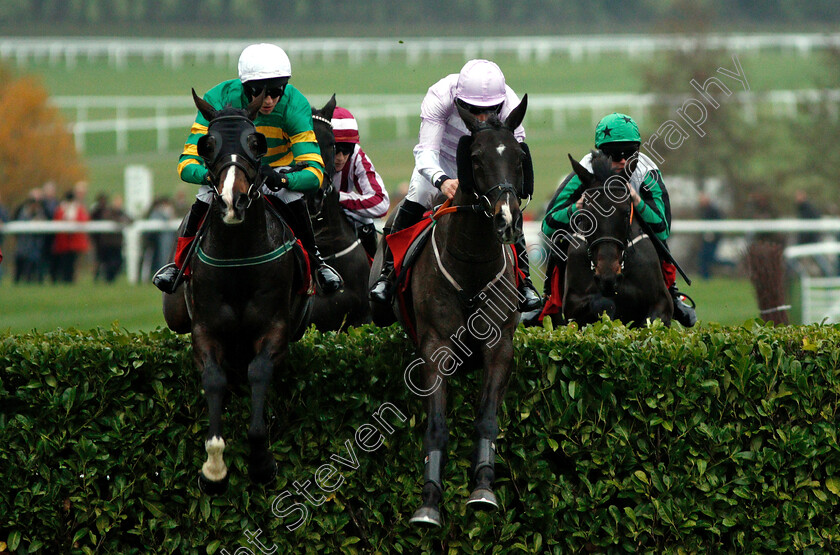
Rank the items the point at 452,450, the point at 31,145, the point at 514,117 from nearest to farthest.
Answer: the point at 514,117 → the point at 452,450 → the point at 31,145

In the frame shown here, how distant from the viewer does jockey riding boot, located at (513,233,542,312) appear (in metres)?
6.00

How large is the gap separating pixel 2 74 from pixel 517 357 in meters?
26.5

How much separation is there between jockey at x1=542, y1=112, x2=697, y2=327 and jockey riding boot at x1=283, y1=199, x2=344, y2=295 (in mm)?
1899

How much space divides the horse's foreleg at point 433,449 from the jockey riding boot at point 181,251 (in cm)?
143

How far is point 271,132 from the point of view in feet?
20.5

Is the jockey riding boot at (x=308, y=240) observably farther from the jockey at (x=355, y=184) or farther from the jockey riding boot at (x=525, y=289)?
the jockey at (x=355, y=184)

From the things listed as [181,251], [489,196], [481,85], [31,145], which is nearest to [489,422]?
[489,196]

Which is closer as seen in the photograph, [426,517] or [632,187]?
[426,517]

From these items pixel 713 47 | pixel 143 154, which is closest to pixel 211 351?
pixel 713 47

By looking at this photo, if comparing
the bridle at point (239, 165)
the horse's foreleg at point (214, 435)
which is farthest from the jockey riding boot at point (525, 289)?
the horse's foreleg at point (214, 435)

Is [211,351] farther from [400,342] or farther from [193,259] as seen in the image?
[400,342]

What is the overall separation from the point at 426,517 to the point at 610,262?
233 centimetres

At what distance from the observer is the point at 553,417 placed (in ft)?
18.8

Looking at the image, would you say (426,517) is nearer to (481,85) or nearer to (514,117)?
(514,117)
